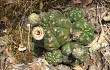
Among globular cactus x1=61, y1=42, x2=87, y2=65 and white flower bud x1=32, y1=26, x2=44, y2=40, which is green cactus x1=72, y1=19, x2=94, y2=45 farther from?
white flower bud x1=32, y1=26, x2=44, y2=40

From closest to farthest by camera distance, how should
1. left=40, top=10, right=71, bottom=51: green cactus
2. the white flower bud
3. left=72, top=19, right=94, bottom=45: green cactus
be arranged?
the white flower bud → left=40, top=10, right=71, bottom=51: green cactus → left=72, top=19, right=94, bottom=45: green cactus

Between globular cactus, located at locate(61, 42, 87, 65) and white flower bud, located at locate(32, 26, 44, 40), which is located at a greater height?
white flower bud, located at locate(32, 26, 44, 40)

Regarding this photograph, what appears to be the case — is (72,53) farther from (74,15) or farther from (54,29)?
(74,15)

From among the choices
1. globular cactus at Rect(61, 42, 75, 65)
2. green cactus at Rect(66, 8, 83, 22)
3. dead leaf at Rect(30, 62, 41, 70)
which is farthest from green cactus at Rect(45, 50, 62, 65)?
green cactus at Rect(66, 8, 83, 22)

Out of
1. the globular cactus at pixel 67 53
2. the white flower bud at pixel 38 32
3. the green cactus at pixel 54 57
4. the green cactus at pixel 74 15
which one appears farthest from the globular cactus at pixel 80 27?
the white flower bud at pixel 38 32

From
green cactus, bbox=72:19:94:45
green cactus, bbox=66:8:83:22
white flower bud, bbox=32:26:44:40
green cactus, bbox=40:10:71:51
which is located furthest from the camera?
green cactus, bbox=66:8:83:22

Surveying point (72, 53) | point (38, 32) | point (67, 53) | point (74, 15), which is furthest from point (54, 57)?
point (74, 15)

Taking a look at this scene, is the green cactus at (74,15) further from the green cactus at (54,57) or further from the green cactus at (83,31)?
the green cactus at (54,57)
